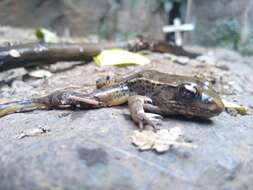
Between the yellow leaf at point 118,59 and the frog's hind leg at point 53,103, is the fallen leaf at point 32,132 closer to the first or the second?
the frog's hind leg at point 53,103

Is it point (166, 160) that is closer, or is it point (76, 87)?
point (166, 160)

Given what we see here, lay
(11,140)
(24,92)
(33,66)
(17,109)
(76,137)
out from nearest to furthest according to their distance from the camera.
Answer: (76,137) → (11,140) → (17,109) → (24,92) → (33,66)

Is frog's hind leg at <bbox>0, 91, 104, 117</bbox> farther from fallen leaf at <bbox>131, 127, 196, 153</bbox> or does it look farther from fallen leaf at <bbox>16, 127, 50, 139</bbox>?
fallen leaf at <bbox>131, 127, 196, 153</bbox>

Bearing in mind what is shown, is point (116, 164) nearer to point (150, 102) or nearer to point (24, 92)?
point (150, 102)

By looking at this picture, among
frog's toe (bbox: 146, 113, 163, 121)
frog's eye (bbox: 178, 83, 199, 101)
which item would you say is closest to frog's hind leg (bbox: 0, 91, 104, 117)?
frog's toe (bbox: 146, 113, 163, 121)

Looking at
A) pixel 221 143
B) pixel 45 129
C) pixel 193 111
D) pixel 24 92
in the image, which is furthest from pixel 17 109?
pixel 221 143

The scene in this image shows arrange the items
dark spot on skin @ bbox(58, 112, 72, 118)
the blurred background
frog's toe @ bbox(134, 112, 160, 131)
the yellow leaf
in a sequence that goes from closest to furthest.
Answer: frog's toe @ bbox(134, 112, 160, 131)
dark spot on skin @ bbox(58, 112, 72, 118)
the yellow leaf
the blurred background

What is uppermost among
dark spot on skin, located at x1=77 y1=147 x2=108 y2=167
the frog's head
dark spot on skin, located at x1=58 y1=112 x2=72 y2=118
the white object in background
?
the frog's head

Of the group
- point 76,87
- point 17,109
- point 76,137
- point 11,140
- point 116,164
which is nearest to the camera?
point 116,164
